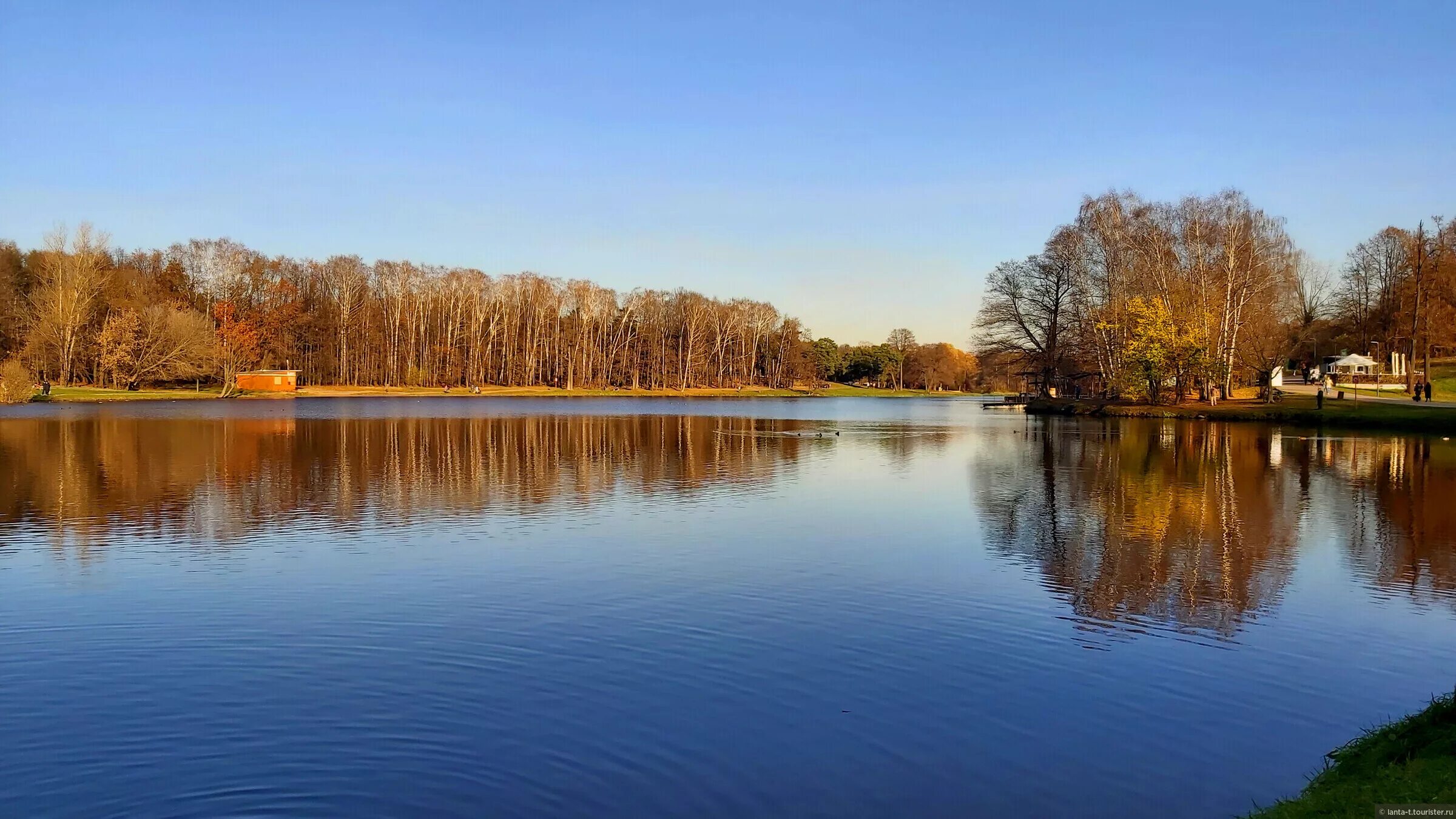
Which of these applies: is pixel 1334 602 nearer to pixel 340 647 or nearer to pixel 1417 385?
pixel 340 647

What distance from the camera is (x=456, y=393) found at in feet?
358

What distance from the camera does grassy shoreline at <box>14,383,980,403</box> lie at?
81.8 m

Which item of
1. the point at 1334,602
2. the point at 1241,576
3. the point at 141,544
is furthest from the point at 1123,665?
the point at 141,544

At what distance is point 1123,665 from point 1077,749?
8.99ft

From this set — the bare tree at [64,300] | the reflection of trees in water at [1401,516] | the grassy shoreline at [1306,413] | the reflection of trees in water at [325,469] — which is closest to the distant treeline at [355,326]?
the bare tree at [64,300]

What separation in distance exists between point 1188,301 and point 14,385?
81267 millimetres

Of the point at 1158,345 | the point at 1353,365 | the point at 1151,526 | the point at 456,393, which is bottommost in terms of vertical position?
the point at 1151,526

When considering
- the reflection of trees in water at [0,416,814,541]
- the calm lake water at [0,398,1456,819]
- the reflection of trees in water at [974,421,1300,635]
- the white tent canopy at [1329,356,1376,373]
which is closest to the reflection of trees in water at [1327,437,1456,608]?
the calm lake water at [0,398,1456,819]

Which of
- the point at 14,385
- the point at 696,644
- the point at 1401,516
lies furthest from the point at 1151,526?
the point at 14,385

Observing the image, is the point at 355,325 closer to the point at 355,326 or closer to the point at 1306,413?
the point at 355,326

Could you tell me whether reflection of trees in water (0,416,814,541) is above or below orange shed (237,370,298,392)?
below

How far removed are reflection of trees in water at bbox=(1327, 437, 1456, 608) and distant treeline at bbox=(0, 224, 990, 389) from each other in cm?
8193

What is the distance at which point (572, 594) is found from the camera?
13.5m

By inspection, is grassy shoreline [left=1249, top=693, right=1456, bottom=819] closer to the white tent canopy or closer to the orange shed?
the white tent canopy
